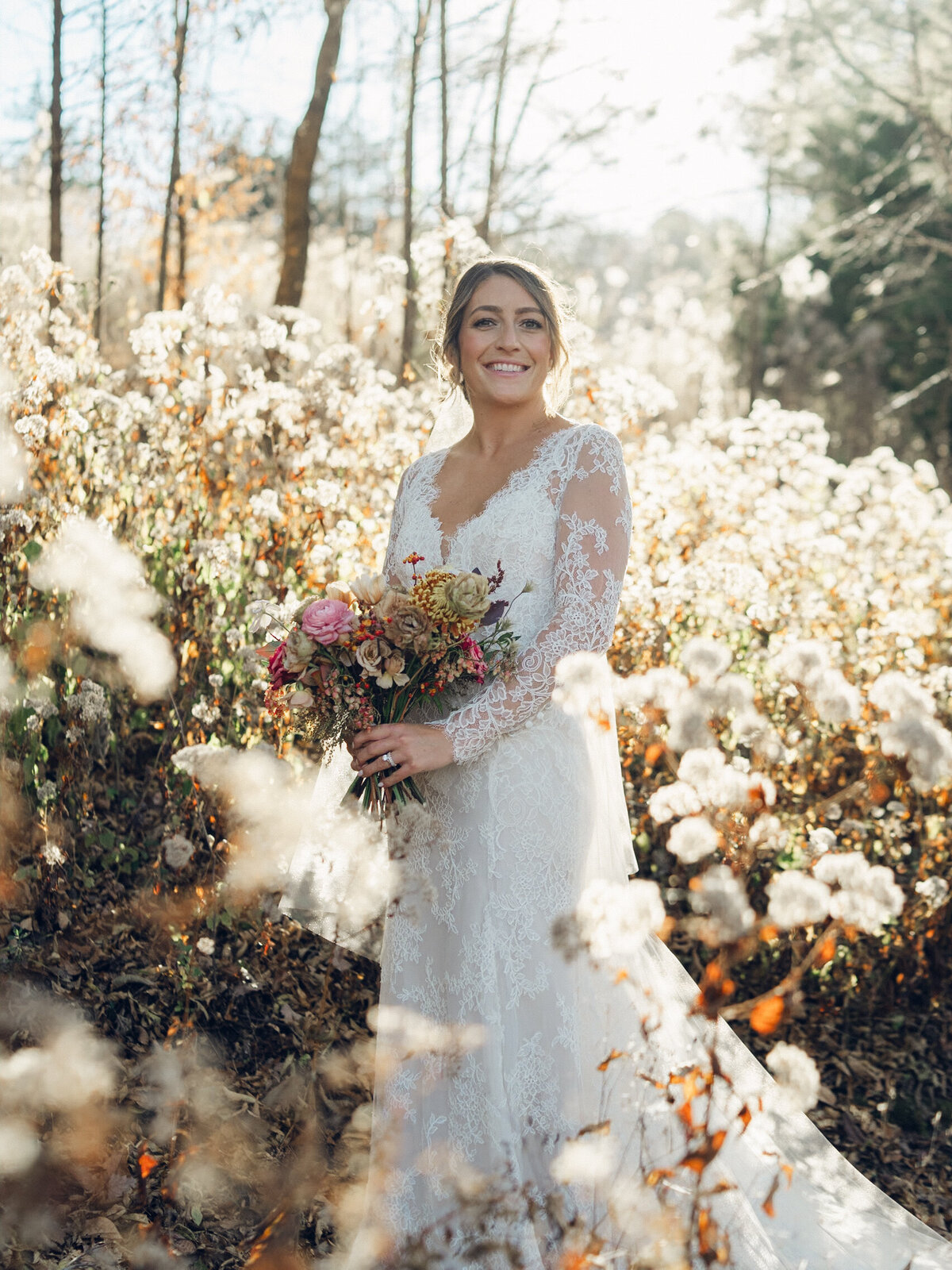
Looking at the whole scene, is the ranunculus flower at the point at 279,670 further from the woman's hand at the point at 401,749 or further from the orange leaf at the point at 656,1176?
the orange leaf at the point at 656,1176

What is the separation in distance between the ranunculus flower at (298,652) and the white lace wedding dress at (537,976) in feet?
1.25

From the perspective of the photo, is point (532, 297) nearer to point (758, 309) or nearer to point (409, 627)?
point (409, 627)

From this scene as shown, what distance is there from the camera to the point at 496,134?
7.90m

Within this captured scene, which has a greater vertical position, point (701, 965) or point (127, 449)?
point (127, 449)

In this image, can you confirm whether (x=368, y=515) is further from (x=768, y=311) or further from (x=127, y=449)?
(x=768, y=311)

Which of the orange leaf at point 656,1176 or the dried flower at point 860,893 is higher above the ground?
the dried flower at point 860,893

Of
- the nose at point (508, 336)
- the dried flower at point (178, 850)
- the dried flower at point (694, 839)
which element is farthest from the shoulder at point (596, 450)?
the dried flower at point (178, 850)

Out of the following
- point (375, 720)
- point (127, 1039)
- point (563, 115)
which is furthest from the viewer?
point (563, 115)

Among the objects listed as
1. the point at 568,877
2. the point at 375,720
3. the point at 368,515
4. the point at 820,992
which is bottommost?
the point at 820,992

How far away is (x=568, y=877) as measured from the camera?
2.63 m

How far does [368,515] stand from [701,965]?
7.32ft

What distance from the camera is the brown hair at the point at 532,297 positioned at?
286cm

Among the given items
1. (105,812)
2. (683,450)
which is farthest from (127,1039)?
(683,450)

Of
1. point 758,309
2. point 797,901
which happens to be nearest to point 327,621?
point 797,901
